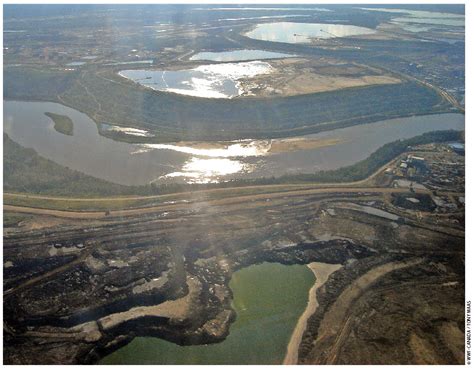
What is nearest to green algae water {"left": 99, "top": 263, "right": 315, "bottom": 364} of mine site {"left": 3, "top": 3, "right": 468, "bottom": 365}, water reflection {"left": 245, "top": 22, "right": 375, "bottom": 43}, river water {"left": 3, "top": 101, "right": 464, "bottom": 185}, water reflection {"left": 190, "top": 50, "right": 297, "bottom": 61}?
mine site {"left": 3, "top": 3, "right": 468, "bottom": 365}

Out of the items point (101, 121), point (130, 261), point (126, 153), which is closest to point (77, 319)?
point (130, 261)

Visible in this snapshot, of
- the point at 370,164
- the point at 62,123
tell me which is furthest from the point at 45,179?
the point at 370,164

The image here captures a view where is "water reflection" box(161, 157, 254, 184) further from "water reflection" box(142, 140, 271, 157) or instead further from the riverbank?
the riverbank

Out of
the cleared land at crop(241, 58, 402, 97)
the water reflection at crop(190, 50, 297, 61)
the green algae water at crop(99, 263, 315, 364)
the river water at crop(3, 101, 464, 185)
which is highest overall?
the cleared land at crop(241, 58, 402, 97)

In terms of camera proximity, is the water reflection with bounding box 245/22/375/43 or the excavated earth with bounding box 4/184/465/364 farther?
the water reflection with bounding box 245/22/375/43

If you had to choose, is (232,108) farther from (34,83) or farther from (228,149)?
(34,83)

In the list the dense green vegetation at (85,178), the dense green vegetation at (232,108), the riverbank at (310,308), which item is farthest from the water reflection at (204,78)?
the riverbank at (310,308)

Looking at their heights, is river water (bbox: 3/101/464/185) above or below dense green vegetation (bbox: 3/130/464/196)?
below
